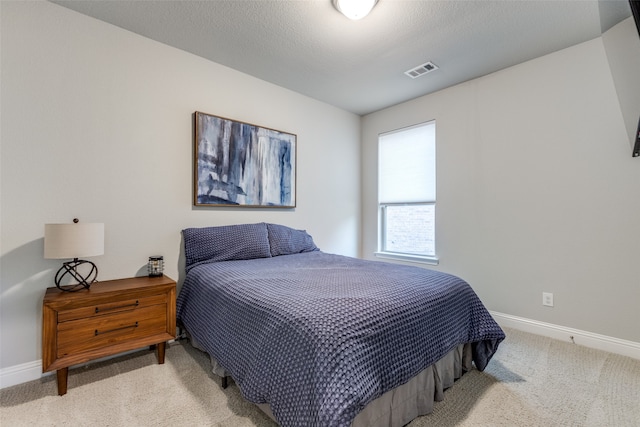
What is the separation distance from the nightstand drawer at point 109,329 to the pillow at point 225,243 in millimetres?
514

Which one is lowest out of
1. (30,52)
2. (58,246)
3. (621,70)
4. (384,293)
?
(384,293)

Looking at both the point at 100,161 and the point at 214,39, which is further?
the point at 214,39

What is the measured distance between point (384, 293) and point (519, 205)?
2060 millimetres

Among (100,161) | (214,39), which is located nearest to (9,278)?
(100,161)

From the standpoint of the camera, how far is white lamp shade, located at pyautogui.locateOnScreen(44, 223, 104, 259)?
1721mm

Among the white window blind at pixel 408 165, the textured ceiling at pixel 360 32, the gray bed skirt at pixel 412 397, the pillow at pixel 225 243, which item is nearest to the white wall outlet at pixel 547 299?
the gray bed skirt at pixel 412 397

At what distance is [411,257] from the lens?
11.8ft

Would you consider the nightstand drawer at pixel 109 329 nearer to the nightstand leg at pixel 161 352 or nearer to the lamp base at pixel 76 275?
the nightstand leg at pixel 161 352

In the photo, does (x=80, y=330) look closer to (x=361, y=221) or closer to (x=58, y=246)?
(x=58, y=246)

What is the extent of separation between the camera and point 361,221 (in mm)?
4223

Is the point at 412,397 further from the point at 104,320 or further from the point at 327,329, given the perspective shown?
the point at 104,320

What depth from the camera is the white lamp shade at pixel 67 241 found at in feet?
5.65

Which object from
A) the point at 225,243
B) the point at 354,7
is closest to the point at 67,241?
the point at 225,243

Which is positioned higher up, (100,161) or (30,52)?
(30,52)
